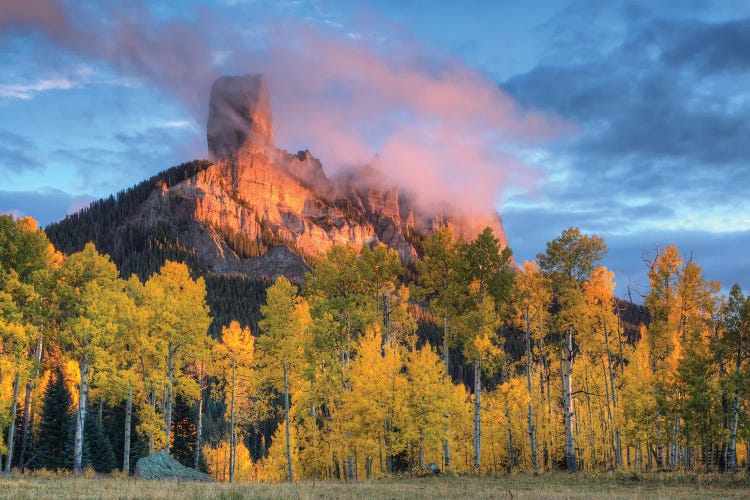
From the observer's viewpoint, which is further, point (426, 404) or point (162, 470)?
point (426, 404)

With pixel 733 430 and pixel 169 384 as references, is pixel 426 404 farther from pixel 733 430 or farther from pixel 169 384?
pixel 169 384

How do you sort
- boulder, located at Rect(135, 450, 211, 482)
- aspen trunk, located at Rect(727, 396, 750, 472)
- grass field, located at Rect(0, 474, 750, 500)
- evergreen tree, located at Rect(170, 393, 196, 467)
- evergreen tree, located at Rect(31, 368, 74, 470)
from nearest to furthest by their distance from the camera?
grass field, located at Rect(0, 474, 750, 500), boulder, located at Rect(135, 450, 211, 482), aspen trunk, located at Rect(727, 396, 750, 472), evergreen tree, located at Rect(31, 368, 74, 470), evergreen tree, located at Rect(170, 393, 196, 467)

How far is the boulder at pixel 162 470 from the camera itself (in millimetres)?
26203

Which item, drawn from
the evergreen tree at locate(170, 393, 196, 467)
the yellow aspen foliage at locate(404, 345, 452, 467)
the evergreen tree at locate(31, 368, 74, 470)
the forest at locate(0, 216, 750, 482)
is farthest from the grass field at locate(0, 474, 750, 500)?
the evergreen tree at locate(170, 393, 196, 467)

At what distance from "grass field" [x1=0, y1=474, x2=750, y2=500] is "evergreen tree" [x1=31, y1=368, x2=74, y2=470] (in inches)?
822

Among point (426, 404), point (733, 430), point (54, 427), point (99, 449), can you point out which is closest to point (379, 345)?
point (426, 404)

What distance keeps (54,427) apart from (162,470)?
19.7 meters

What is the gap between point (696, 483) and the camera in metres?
23.9

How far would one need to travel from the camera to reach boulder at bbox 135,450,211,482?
1032 inches

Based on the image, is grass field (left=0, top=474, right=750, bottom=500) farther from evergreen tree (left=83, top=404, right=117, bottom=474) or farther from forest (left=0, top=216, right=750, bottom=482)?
evergreen tree (left=83, top=404, right=117, bottom=474)

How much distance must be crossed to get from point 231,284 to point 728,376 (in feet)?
604

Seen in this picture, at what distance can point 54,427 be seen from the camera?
41.0 m

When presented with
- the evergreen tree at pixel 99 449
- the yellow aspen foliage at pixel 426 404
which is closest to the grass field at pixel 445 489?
the yellow aspen foliage at pixel 426 404

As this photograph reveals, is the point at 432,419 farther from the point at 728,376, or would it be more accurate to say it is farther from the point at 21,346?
the point at 21,346
